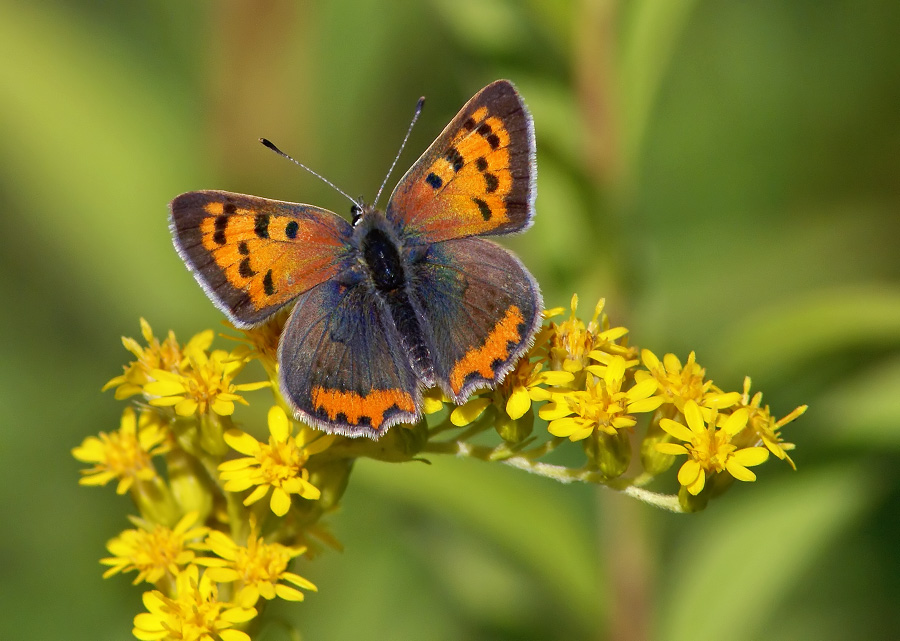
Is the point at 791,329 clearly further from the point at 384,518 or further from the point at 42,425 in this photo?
the point at 42,425

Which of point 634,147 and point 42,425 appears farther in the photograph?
point 42,425

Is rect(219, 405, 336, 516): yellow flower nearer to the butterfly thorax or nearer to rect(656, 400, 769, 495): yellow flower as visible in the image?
the butterfly thorax

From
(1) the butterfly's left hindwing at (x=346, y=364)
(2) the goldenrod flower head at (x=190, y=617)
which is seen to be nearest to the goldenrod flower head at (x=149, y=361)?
(1) the butterfly's left hindwing at (x=346, y=364)

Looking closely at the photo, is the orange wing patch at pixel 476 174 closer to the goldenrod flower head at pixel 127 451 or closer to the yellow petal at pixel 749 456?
the yellow petal at pixel 749 456

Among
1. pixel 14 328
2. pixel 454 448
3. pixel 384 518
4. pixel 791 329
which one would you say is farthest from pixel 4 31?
pixel 791 329

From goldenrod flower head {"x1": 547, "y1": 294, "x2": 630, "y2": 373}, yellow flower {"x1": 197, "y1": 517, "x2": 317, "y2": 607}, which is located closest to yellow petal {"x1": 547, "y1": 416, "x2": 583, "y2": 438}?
goldenrod flower head {"x1": 547, "y1": 294, "x2": 630, "y2": 373}

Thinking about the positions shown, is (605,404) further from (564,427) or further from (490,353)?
(490,353)

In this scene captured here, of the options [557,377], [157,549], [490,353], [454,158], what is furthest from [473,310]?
[157,549]
